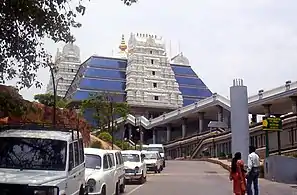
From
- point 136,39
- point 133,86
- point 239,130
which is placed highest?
point 136,39

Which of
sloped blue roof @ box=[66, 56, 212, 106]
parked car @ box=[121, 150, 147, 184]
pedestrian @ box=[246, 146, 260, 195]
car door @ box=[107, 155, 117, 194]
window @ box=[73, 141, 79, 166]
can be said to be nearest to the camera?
window @ box=[73, 141, 79, 166]

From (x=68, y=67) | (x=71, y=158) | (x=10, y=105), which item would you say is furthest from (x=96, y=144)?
(x=68, y=67)

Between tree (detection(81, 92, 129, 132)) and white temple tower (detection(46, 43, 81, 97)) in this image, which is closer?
tree (detection(81, 92, 129, 132))

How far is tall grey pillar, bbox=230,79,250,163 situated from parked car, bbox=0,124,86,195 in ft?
67.9

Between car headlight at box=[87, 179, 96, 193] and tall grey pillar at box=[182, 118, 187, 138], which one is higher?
tall grey pillar at box=[182, 118, 187, 138]

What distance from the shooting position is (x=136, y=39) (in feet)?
333

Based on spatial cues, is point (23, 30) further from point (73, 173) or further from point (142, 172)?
point (142, 172)

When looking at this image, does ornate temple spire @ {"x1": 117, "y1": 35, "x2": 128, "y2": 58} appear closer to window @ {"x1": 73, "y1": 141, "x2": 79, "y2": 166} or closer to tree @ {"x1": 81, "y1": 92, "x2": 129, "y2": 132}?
tree @ {"x1": 81, "y1": 92, "x2": 129, "y2": 132}

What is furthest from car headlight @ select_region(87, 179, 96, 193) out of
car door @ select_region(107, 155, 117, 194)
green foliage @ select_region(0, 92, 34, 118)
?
green foliage @ select_region(0, 92, 34, 118)

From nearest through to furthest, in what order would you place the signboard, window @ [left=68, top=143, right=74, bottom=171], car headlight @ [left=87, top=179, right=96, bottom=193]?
window @ [left=68, top=143, right=74, bottom=171], car headlight @ [left=87, top=179, right=96, bottom=193], the signboard

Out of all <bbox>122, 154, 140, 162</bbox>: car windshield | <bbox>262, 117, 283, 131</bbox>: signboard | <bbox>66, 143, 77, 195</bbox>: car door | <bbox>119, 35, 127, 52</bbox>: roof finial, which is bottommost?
<bbox>66, 143, 77, 195</bbox>: car door

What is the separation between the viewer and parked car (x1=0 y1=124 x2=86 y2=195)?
9.14 meters

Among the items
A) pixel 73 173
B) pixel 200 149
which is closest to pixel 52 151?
pixel 73 173

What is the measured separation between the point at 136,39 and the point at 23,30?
296 ft
